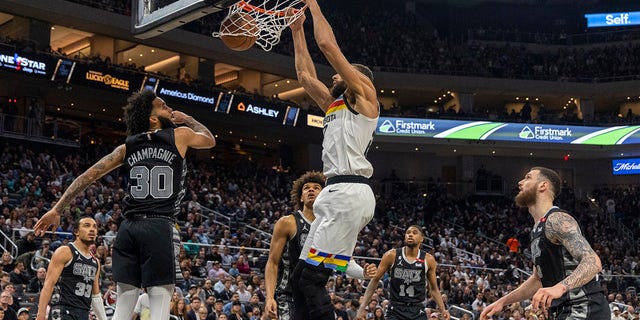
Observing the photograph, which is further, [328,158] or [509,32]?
[509,32]

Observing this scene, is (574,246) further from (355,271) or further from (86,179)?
(86,179)

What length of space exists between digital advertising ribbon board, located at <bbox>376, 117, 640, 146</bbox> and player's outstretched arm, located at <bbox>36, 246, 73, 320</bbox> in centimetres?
3094

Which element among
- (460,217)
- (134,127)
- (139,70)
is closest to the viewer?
(134,127)

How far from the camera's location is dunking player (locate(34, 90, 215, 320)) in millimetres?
6449

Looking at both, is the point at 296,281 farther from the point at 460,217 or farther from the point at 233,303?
the point at 460,217

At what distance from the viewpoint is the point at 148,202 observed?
21.7 ft

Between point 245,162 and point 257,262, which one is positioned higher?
point 245,162

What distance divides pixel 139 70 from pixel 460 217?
16083 mm

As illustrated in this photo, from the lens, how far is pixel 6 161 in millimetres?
24906

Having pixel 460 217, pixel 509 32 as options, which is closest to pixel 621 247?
pixel 460 217

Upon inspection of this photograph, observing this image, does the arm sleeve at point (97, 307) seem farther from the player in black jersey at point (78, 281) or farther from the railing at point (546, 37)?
the railing at point (546, 37)

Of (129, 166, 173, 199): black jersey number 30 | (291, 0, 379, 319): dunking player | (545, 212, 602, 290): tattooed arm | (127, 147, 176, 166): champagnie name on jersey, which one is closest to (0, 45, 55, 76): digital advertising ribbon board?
(127, 147, 176, 166): champagnie name on jersey

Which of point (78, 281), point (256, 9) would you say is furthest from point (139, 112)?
point (78, 281)

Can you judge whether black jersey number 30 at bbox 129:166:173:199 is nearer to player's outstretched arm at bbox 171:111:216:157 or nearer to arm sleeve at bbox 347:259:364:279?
player's outstretched arm at bbox 171:111:216:157
